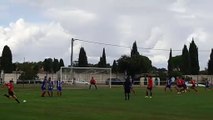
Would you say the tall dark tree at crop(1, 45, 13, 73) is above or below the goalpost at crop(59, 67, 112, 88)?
above

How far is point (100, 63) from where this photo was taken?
12656 cm

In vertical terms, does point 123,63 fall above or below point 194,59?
below

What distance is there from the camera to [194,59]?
353ft

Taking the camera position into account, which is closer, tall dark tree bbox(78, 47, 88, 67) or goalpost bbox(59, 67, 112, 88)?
goalpost bbox(59, 67, 112, 88)

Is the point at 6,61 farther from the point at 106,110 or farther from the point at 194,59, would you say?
the point at 106,110

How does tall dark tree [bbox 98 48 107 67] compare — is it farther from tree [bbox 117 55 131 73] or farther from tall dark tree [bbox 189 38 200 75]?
tall dark tree [bbox 189 38 200 75]

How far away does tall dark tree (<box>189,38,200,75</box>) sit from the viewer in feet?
352

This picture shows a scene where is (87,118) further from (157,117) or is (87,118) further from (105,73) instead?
(105,73)

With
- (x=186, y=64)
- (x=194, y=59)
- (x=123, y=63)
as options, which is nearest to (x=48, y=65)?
(x=123, y=63)

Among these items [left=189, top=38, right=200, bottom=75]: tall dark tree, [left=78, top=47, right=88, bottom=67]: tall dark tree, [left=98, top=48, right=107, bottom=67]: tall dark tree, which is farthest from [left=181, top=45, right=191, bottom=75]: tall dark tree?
[left=78, top=47, right=88, bottom=67]: tall dark tree

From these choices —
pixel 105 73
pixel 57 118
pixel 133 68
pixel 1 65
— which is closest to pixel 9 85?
pixel 57 118

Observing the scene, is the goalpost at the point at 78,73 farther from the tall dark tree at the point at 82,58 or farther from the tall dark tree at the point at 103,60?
the tall dark tree at the point at 103,60

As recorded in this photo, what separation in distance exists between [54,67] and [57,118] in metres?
128

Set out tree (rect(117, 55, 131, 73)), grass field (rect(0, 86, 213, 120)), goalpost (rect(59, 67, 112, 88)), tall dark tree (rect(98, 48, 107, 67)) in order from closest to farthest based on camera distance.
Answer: grass field (rect(0, 86, 213, 120)), goalpost (rect(59, 67, 112, 88)), tree (rect(117, 55, 131, 73)), tall dark tree (rect(98, 48, 107, 67))
